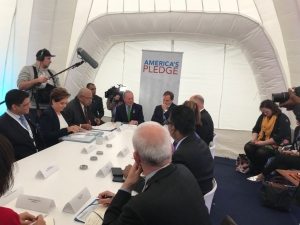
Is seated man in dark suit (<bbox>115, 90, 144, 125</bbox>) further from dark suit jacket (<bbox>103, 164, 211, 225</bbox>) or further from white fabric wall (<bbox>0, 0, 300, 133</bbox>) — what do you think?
dark suit jacket (<bbox>103, 164, 211, 225</bbox>)

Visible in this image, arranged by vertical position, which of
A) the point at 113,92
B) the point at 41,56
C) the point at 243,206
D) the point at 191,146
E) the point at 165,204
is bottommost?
the point at 243,206

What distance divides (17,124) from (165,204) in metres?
2.23

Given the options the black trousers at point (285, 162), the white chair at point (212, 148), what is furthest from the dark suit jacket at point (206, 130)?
the black trousers at point (285, 162)

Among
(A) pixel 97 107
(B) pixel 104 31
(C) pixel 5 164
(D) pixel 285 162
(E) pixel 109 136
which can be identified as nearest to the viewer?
(C) pixel 5 164

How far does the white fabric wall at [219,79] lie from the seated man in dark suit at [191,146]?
4.48 m

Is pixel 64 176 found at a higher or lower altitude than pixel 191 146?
lower

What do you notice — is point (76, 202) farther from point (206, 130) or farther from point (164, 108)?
point (164, 108)

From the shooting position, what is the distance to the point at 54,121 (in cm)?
373

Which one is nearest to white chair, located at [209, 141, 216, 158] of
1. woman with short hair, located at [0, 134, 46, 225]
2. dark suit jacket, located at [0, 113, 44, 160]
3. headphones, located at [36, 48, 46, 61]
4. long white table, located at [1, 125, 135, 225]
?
long white table, located at [1, 125, 135, 225]

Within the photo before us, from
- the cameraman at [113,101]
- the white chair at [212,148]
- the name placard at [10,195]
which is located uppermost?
the cameraman at [113,101]

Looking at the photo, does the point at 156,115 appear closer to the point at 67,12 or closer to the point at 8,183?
the point at 67,12

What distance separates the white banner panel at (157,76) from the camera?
675cm

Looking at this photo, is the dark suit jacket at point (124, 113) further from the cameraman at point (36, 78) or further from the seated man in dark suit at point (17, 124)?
the seated man in dark suit at point (17, 124)

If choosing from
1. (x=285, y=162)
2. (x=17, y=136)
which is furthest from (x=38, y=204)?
(x=285, y=162)
